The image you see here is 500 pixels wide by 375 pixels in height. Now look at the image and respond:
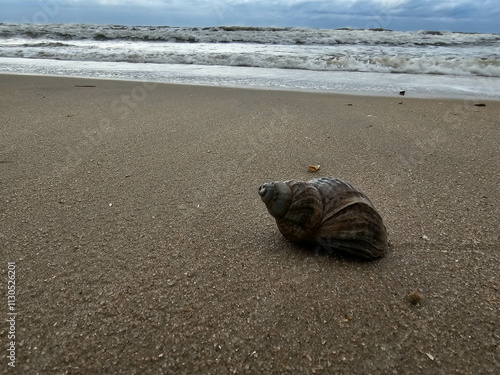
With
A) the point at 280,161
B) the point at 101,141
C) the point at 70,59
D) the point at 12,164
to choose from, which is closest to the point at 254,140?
the point at 280,161

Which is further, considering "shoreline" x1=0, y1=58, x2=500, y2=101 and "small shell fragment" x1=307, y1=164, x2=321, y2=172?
"shoreline" x1=0, y1=58, x2=500, y2=101

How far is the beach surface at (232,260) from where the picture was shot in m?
1.18

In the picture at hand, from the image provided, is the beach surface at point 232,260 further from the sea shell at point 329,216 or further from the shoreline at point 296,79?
the shoreline at point 296,79

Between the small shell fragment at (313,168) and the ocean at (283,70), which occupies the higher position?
the small shell fragment at (313,168)

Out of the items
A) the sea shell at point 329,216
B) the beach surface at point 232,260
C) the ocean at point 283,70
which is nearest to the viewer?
the beach surface at point 232,260

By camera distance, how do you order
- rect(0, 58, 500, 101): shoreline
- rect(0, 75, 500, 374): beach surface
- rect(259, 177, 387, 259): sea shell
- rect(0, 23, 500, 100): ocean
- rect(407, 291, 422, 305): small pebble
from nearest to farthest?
rect(0, 75, 500, 374): beach surface < rect(407, 291, 422, 305): small pebble < rect(259, 177, 387, 259): sea shell < rect(0, 58, 500, 101): shoreline < rect(0, 23, 500, 100): ocean

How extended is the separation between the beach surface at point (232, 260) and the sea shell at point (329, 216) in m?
0.08

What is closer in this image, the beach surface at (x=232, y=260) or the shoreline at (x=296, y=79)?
the beach surface at (x=232, y=260)

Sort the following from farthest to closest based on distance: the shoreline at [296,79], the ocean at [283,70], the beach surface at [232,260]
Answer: the ocean at [283,70], the shoreline at [296,79], the beach surface at [232,260]

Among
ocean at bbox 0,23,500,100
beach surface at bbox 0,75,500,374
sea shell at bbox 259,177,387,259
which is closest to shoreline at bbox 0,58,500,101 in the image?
ocean at bbox 0,23,500,100

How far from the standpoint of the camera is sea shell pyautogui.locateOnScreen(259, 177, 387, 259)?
1530mm

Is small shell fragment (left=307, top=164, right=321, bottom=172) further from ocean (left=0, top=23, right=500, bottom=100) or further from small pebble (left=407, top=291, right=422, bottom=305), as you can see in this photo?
ocean (left=0, top=23, right=500, bottom=100)

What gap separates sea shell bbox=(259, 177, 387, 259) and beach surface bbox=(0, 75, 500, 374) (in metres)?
0.08

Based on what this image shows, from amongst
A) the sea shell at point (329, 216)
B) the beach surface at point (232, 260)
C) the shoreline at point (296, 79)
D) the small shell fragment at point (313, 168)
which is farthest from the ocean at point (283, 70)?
the sea shell at point (329, 216)
